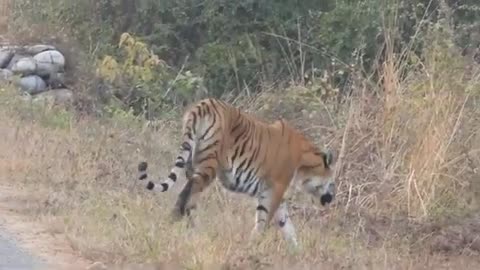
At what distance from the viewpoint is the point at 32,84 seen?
65.7 feet

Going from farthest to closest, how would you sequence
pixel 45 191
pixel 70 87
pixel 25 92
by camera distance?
pixel 70 87 → pixel 25 92 → pixel 45 191

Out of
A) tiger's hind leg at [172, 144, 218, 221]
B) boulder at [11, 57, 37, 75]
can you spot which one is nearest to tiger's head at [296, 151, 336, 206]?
tiger's hind leg at [172, 144, 218, 221]

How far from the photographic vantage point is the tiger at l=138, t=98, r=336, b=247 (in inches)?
398

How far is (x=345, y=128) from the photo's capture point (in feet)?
44.0

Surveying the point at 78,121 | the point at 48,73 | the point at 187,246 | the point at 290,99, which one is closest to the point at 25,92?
the point at 48,73

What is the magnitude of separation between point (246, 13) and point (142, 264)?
12.5m

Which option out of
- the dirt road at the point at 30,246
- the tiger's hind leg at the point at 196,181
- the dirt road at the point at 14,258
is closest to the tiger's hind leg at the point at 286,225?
the tiger's hind leg at the point at 196,181

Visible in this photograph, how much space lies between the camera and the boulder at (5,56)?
822 inches

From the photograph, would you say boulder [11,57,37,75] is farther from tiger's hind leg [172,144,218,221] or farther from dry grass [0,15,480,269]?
tiger's hind leg [172,144,218,221]

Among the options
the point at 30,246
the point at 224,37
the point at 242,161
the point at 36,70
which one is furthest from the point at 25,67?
the point at 30,246

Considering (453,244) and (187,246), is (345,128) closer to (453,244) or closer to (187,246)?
(453,244)

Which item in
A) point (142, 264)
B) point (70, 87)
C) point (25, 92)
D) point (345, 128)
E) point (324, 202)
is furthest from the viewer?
point (70, 87)

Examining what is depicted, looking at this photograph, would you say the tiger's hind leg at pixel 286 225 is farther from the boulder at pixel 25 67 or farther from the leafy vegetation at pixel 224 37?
the boulder at pixel 25 67

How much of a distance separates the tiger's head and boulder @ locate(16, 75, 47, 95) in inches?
361
